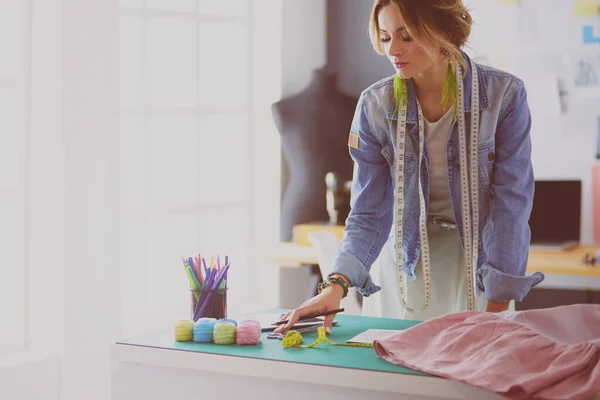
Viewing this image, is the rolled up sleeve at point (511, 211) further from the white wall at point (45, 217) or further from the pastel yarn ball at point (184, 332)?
the white wall at point (45, 217)

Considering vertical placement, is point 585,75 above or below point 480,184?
above

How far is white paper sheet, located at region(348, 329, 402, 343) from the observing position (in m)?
1.83

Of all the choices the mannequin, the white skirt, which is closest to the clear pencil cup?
the white skirt

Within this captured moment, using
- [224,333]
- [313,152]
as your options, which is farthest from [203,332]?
[313,152]

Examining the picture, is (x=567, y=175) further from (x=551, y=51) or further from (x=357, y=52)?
(x=357, y=52)

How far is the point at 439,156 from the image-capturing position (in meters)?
2.31

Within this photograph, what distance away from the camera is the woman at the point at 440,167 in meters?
2.14

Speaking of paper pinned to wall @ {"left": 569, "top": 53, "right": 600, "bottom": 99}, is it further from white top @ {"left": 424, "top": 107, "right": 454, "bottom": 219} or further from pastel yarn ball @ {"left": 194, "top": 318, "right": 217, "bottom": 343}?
pastel yarn ball @ {"left": 194, "top": 318, "right": 217, "bottom": 343}

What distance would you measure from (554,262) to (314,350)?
2.38 meters

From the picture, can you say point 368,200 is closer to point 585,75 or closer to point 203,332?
point 203,332

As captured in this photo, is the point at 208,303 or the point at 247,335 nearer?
the point at 247,335

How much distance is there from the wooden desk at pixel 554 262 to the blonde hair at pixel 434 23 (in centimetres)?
178

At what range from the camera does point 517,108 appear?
87.6 inches

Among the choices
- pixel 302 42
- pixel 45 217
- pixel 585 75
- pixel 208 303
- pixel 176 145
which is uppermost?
pixel 302 42
